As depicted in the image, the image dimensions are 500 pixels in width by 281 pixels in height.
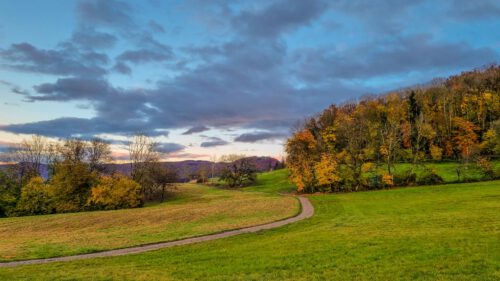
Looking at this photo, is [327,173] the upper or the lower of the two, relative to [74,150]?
lower

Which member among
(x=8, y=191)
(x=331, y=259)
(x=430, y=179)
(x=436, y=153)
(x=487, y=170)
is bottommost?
(x=331, y=259)

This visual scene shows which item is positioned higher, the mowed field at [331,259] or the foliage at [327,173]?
the foliage at [327,173]

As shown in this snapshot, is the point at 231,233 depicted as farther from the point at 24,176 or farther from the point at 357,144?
the point at 24,176

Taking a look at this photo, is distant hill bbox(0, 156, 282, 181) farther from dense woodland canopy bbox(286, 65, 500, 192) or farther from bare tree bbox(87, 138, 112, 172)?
dense woodland canopy bbox(286, 65, 500, 192)

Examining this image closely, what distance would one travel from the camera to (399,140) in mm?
83812

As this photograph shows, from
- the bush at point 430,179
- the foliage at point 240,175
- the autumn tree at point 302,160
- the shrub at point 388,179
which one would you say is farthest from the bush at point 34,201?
the bush at point 430,179

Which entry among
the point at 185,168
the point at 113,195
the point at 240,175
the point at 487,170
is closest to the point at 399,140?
the point at 487,170

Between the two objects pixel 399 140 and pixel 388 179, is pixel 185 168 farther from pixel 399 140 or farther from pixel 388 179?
pixel 388 179

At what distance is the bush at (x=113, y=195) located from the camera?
225 ft

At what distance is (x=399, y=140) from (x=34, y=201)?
8262 centimetres

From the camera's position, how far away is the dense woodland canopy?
74438 mm

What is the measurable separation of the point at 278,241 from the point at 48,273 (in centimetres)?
1321

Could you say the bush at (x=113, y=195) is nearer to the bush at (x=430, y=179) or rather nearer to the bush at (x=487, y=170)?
the bush at (x=430, y=179)

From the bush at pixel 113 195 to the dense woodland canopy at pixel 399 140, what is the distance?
36551 millimetres
